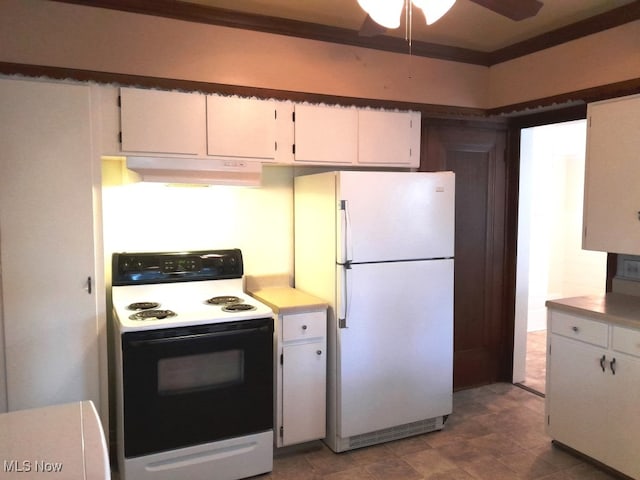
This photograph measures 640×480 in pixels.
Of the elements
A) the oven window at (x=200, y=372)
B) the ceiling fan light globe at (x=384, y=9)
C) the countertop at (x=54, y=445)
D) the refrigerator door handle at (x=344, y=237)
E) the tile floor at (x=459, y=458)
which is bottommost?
the tile floor at (x=459, y=458)

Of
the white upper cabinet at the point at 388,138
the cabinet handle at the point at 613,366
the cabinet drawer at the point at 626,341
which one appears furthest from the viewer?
the white upper cabinet at the point at 388,138

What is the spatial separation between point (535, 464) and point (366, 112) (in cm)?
225

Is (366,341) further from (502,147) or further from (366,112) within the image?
(502,147)

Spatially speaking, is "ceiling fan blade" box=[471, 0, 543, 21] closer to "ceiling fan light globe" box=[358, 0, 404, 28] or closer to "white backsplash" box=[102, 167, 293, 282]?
"ceiling fan light globe" box=[358, 0, 404, 28]

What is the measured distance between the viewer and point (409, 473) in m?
2.68

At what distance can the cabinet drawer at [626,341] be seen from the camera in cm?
242

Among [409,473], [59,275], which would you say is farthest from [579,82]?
[59,275]

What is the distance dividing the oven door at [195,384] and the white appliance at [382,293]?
464mm

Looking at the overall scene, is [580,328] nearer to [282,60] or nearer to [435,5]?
[435,5]

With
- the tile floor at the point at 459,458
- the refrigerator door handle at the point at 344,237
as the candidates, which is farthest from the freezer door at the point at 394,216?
the tile floor at the point at 459,458

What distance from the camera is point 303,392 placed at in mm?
2814

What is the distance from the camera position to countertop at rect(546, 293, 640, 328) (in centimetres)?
249

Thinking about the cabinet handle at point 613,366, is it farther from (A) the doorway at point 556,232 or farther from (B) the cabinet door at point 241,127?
(A) the doorway at point 556,232

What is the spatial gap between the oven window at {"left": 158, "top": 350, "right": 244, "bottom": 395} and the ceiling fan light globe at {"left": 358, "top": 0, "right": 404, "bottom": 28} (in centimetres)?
171
